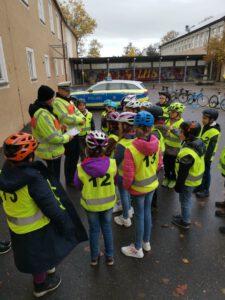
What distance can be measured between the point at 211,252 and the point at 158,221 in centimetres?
92

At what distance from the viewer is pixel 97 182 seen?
8.19ft

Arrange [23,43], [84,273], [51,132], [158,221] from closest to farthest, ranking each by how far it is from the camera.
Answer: [84,273]
[51,132]
[158,221]
[23,43]

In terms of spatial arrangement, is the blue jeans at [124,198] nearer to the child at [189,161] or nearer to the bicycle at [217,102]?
the child at [189,161]

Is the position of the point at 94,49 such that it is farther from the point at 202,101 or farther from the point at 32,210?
the point at 32,210

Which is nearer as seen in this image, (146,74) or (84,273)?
(84,273)

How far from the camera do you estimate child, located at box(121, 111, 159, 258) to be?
2.63 meters

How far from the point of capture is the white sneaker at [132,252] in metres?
3.06

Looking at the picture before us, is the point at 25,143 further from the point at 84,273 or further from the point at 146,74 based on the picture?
the point at 146,74

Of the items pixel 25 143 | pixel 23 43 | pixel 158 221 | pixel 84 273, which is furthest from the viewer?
pixel 23 43

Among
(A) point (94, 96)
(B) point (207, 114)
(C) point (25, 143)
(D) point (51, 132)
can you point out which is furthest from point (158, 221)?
(A) point (94, 96)

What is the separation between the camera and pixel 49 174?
2275 millimetres

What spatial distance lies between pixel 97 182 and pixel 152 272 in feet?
4.54

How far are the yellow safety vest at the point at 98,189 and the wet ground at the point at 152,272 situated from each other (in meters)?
0.91

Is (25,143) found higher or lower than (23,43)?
lower
